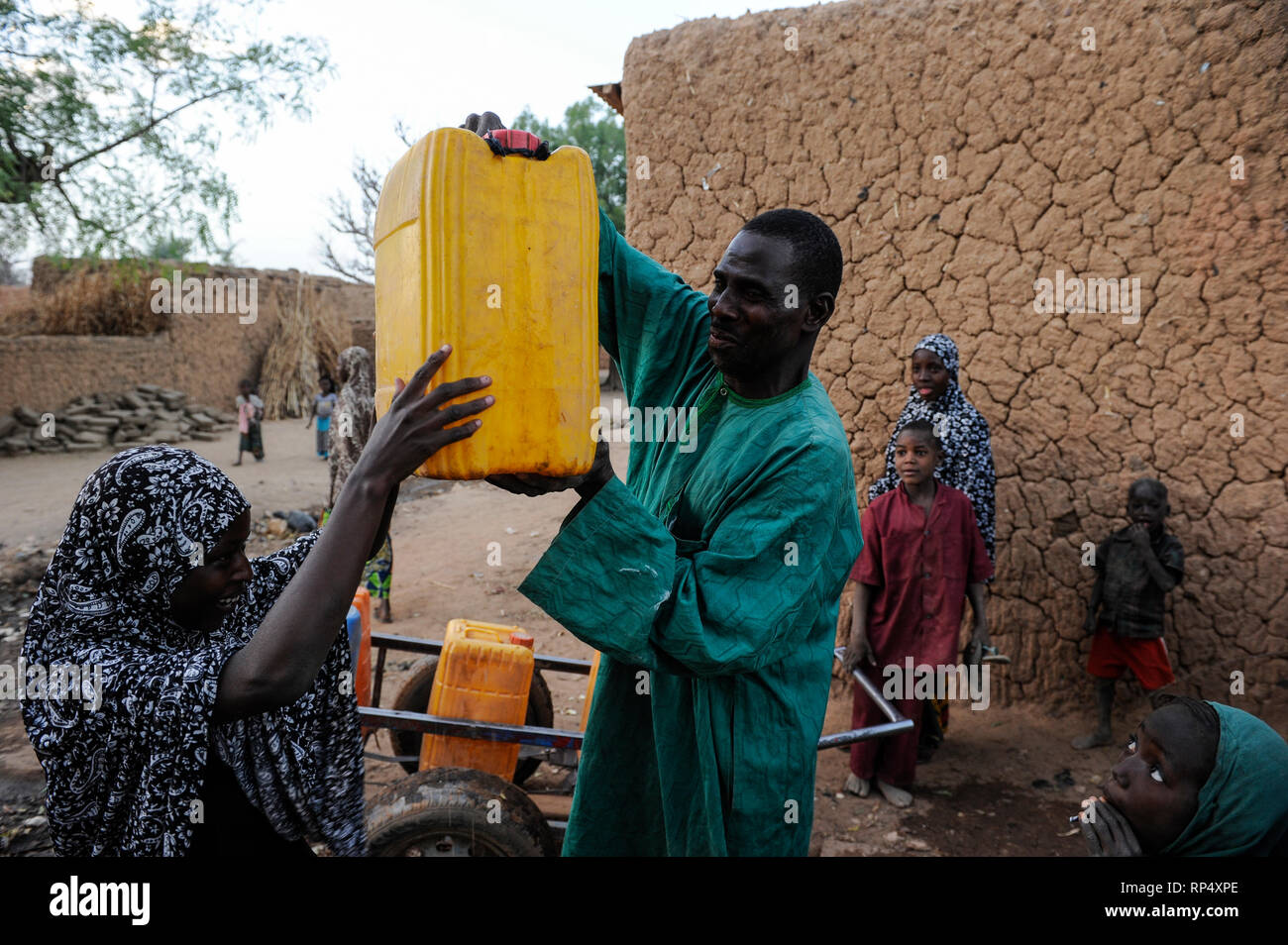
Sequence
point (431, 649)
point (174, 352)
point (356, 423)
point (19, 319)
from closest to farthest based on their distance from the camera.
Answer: point (431, 649)
point (356, 423)
point (19, 319)
point (174, 352)

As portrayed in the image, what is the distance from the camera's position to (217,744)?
5.19 feet

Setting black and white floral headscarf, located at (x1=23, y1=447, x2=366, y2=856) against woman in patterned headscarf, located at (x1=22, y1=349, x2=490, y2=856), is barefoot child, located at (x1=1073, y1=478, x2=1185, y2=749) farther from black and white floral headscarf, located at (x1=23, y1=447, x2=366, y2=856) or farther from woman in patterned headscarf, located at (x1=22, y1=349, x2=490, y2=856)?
black and white floral headscarf, located at (x1=23, y1=447, x2=366, y2=856)

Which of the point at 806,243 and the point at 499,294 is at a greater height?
the point at 806,243

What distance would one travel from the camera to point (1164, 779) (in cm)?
175

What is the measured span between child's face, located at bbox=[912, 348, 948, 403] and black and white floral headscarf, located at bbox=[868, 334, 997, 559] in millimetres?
26

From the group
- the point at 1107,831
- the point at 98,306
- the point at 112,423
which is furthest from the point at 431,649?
the point at 98,306

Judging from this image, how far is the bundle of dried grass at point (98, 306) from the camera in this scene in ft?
50.0

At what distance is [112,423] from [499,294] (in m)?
15.7

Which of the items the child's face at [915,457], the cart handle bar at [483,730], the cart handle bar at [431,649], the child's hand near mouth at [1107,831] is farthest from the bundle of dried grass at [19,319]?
the child's hand near mouth at [1107,831]

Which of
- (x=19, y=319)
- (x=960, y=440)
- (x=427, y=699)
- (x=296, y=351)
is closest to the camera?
(x=427, y=699)

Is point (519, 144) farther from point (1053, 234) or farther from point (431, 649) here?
point (1053, 234)

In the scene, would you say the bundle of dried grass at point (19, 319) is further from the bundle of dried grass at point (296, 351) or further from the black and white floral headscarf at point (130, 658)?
the black and white floral headscarf at point (130, 658)

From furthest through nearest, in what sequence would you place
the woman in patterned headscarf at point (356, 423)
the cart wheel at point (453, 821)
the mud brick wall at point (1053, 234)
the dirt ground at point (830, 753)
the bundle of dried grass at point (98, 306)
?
the bundle of dried grass at point (98, 306) → the woman in patterned headscarf at point (356, 423) → the mud brick wall at point (1053, 234) → the dirt ground at point (830, 753) → the cart wheel at point (453, 821)

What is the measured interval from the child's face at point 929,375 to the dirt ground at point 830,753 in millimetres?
1851
